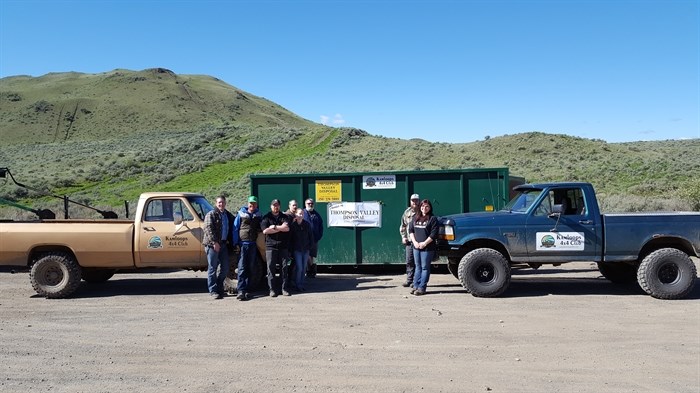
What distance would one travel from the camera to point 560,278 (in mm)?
11211

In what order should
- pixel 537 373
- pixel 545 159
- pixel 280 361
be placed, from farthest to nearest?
pixel 545 159
pixel 280 361
pixel 537 373

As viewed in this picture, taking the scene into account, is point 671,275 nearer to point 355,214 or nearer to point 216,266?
point 355,214

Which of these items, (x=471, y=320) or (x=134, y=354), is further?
(x=471, y=320)

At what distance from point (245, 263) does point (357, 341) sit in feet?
11.4

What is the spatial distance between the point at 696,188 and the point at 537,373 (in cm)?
2069

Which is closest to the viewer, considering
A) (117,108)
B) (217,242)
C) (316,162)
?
(217,242)

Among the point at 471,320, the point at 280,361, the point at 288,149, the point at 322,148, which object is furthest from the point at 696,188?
the point at 288,149

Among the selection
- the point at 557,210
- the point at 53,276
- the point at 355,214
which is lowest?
the point at 53,276

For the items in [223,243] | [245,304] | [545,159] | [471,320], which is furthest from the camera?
[545,159]

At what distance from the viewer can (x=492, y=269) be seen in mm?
9281

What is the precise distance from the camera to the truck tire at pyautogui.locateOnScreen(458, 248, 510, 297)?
913 cm

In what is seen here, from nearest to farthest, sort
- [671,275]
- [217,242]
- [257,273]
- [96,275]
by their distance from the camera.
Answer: [671,275], [217,242], [257,273], [96,275]

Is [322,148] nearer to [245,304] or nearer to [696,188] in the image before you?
[696,188]

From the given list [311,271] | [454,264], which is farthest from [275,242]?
[454,264]
